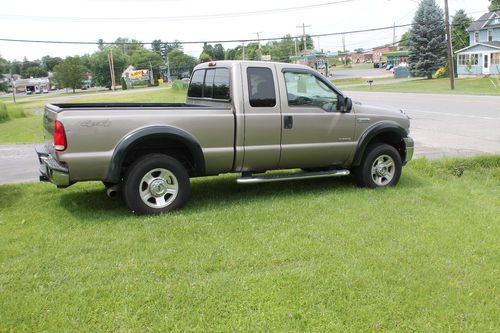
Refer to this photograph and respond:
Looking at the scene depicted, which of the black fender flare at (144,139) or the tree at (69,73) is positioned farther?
the tree at (69,73)

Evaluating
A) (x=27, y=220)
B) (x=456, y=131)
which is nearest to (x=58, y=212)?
(x=27, y=220)

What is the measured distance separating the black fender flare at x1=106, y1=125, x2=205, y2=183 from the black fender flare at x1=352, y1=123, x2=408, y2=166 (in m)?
2.40

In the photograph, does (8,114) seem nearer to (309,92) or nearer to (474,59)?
(309,92)

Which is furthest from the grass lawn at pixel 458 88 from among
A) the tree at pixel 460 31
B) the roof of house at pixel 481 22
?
Answer: the tree at pixel 460 31

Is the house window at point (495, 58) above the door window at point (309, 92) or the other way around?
above

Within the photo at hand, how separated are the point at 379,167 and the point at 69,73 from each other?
9822 cm

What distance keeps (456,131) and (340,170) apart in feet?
29.4

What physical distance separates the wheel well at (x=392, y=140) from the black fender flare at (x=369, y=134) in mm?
134

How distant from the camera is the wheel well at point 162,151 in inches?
236

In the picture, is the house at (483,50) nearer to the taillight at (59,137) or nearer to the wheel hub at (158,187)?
the wheel hub at (158,187)

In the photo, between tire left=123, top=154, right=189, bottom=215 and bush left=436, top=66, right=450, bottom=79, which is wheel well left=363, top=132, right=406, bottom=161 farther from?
bush left=436, top=66, right=450, bottom=79

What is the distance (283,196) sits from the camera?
6984 millimetres

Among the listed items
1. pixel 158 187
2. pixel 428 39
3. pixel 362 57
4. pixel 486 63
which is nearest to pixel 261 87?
pixel 158 187

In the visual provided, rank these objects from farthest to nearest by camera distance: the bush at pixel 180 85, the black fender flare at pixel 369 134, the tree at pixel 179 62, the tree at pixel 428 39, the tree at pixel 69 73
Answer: the tree at pixel 179 62 → the tree at pixel 69 73 → the tree at pixel 428 39 → the bush at pixel 180 85 → the black fender flare at pixel 369 134
